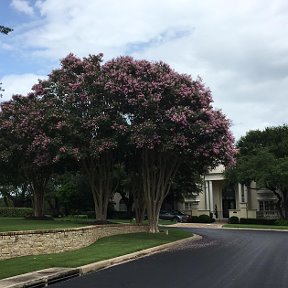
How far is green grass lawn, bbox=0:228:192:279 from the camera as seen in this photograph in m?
14.9

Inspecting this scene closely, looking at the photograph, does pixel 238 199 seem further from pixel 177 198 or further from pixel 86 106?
pixel 86 106

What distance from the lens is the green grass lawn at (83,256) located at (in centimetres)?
1491

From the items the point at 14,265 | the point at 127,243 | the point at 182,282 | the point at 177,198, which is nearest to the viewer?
the point at 182,282

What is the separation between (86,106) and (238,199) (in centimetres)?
4207

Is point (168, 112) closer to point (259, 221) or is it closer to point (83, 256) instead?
point (83, 256)

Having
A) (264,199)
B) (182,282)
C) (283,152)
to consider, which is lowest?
(182,282)

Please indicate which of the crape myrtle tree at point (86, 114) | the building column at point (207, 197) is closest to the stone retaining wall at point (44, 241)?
the crape myrtle tree at point (86, 114)

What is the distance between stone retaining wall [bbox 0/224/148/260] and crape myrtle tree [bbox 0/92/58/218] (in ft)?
22.2

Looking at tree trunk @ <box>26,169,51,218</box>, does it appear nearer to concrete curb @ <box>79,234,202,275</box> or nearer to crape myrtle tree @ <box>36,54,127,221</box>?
crape myrtle tree @ <box>36,54,127,221</box>

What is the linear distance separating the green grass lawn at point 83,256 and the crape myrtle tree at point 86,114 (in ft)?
17.1

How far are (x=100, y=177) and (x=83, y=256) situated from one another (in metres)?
14.0

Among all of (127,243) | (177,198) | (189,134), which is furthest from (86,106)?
(177,198)

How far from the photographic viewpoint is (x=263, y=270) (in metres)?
14.0

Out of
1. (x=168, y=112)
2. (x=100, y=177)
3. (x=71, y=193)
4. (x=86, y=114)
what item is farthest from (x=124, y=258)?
(x=71, y=193)
